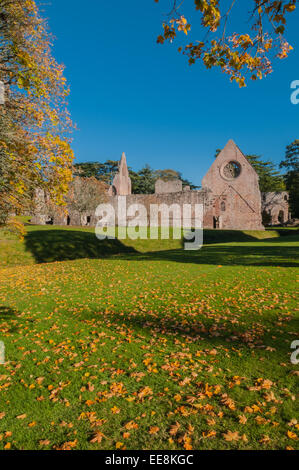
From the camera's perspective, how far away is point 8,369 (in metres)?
4.13

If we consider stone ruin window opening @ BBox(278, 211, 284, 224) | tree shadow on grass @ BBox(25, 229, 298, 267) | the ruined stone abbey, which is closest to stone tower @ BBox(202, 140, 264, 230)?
the ruined stone abbey

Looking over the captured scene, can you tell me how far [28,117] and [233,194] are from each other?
128ft

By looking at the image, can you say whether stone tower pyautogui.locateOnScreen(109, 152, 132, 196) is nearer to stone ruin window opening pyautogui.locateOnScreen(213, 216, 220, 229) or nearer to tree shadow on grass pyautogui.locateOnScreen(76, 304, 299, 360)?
stone ruin window opening pyautogui.locateOnScreen(213, 216, 220, 229)

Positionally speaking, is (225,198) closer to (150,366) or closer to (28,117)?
(28,117)

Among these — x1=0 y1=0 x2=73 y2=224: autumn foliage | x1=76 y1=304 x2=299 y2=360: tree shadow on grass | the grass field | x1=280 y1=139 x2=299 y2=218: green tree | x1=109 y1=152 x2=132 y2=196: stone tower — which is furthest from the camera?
x1=109 y1=152 x2=132 y2=196: stone tower

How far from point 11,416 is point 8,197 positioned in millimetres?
6389

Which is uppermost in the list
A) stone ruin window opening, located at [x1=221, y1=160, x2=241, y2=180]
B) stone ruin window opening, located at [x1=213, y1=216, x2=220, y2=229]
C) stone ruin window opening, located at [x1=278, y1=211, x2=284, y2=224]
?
stone ruin window opening, located at [x1=221, y1=160, x2=241, y2=180]

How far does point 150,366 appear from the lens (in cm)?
413

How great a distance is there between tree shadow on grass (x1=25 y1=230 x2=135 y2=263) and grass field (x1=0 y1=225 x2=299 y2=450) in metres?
10.5

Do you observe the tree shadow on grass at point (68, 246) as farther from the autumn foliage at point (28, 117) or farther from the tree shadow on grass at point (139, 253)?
the autumn foliage at point (28, 117)

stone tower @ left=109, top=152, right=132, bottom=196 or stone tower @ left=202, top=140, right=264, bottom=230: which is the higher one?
stone tower @ left=109, top=152, right=132, bottom=196

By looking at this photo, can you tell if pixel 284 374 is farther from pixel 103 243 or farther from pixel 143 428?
pixel 103 243

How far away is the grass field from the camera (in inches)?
111

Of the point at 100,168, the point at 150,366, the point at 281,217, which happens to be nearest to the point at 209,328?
the point at 150,366
